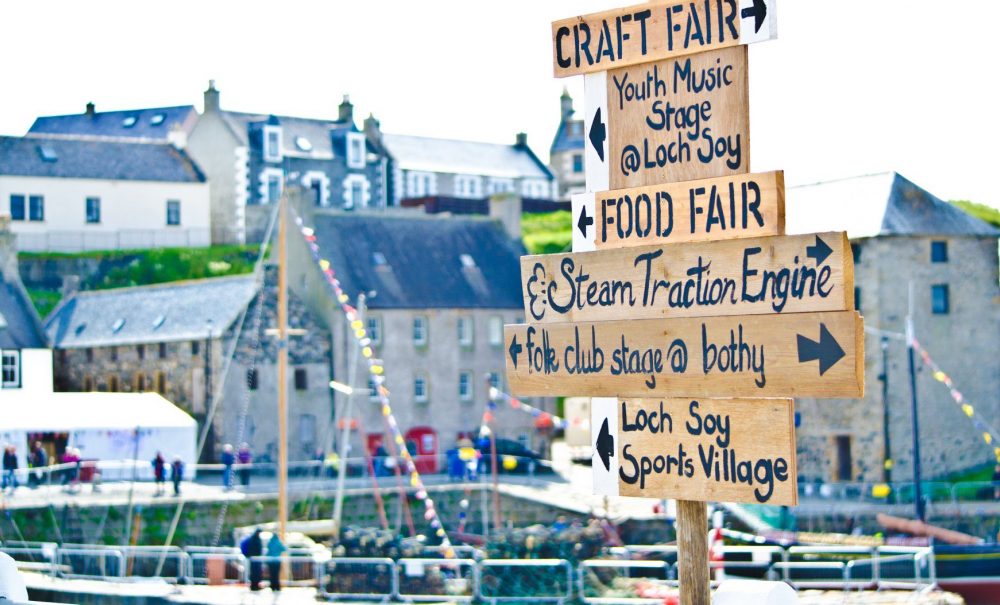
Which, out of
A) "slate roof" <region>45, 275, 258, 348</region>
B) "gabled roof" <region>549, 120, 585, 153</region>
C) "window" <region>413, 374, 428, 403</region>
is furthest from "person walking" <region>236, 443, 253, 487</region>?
"gabled roof" <region>549, 120, 585, 153</region>

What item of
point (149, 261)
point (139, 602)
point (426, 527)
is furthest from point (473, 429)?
point (139, 602)

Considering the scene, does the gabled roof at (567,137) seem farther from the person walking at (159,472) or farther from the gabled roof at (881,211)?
the person walking at (159,472)

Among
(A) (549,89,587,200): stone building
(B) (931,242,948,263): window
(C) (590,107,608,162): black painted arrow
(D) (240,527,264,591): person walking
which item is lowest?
(D) (240,527,264,591): person walking

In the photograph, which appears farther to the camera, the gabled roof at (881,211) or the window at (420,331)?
the window at (420,331)

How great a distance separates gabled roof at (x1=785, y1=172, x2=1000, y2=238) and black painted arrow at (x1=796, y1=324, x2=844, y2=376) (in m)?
35.2

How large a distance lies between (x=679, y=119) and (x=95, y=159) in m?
52.3

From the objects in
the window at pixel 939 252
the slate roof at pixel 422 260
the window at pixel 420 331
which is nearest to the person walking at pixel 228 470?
the slate roof at pixel 422 260

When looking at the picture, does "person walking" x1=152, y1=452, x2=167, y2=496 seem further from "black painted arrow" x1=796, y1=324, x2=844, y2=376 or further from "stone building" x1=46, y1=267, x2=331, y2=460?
"black painted arrow" x1=796, y1=324, x2=844, y2=376

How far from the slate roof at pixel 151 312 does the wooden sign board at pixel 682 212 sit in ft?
109

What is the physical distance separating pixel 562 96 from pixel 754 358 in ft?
251

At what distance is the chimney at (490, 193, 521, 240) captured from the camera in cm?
4928

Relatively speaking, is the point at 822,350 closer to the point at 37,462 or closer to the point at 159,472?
the point at 159,472

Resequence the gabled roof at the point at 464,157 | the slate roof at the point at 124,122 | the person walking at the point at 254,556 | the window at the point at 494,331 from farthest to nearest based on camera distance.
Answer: the slate roof at the point at 124,122 < the gabled roof at the point at 464,157 < the window at the point at 494,331 < the person walking at the point at 254,556

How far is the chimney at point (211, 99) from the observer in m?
60.9
